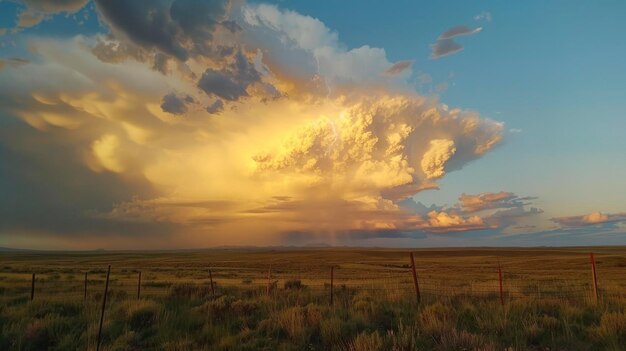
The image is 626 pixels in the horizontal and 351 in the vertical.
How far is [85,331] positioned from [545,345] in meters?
11.8

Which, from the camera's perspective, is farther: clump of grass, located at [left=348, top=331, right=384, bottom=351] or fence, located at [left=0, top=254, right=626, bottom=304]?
fence, located at [left=0, top=254, right=626, bottom=304]

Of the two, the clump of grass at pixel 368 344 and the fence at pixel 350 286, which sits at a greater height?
the clump of grass at pixel 368 344

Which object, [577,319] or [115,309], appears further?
[115,309]

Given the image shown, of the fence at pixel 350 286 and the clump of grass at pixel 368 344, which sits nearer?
the clump of grass at pixel 368 344

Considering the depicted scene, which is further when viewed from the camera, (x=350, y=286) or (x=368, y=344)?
(x=350, y=286)

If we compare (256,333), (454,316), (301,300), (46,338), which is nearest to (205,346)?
(256,333)

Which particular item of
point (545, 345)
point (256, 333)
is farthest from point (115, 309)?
point (545, 345)

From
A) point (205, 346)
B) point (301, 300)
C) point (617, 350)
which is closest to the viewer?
point (617, 350)

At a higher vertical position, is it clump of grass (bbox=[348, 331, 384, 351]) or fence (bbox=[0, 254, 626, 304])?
clump of grass (bbox=[348, 331, 384, 351])

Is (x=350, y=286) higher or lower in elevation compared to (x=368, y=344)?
lower

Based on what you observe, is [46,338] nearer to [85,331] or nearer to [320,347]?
[85,331]

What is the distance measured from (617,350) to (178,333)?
10455mm

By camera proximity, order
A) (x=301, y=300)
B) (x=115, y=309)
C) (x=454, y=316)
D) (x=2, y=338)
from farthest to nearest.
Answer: (x=301, y=300)
(x=115, y=309)
(x=454, y=316)
(x=2, y=338)

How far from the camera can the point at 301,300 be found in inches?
740
